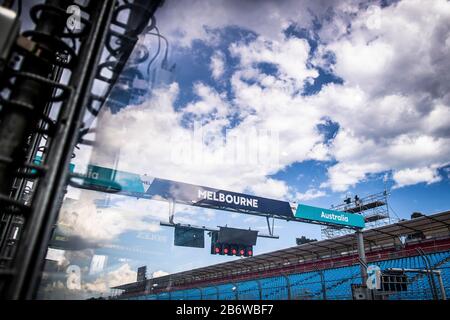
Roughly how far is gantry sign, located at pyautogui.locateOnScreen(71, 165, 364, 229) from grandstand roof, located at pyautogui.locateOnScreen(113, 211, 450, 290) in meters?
5.08

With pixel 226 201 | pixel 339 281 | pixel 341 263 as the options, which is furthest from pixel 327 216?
pixel 341 263

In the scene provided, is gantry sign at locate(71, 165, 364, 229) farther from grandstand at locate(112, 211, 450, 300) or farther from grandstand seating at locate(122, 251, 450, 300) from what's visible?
grandstand seating at locate(122, 251, 450, 300)

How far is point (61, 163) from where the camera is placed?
6.25ft

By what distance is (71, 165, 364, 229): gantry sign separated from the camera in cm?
966

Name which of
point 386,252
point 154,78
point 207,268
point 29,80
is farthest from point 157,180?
point 207,268

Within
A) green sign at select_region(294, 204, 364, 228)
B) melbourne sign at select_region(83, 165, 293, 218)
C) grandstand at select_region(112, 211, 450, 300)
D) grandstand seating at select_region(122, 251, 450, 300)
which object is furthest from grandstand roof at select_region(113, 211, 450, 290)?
melbourne sign at select_region(83, 165, 293, 218)

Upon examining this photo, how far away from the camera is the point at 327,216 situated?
43.6 feet

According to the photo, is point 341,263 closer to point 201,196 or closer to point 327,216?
point 327,216

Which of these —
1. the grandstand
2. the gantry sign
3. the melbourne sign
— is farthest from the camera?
the grandstand

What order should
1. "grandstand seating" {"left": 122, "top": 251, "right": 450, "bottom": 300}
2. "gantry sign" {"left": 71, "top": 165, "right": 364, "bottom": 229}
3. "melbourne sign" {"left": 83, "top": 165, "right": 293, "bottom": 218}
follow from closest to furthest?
"melbourne sign" {"left": 83, "top": 165, "right": 293, "bottom": 218}, "gantry sign" {"left": 71, "top": 165, "right": 364, "bottom": 229}, "grandstand seating" {"left": 122, "top": 251, "right": 450, "bottom": 300}

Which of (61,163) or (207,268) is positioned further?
(207,268)

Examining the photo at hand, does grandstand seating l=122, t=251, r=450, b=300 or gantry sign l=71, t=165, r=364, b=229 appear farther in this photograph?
grandstand seating l=122, t=251, r=450, b=300

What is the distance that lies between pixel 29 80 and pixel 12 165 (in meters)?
0.60
